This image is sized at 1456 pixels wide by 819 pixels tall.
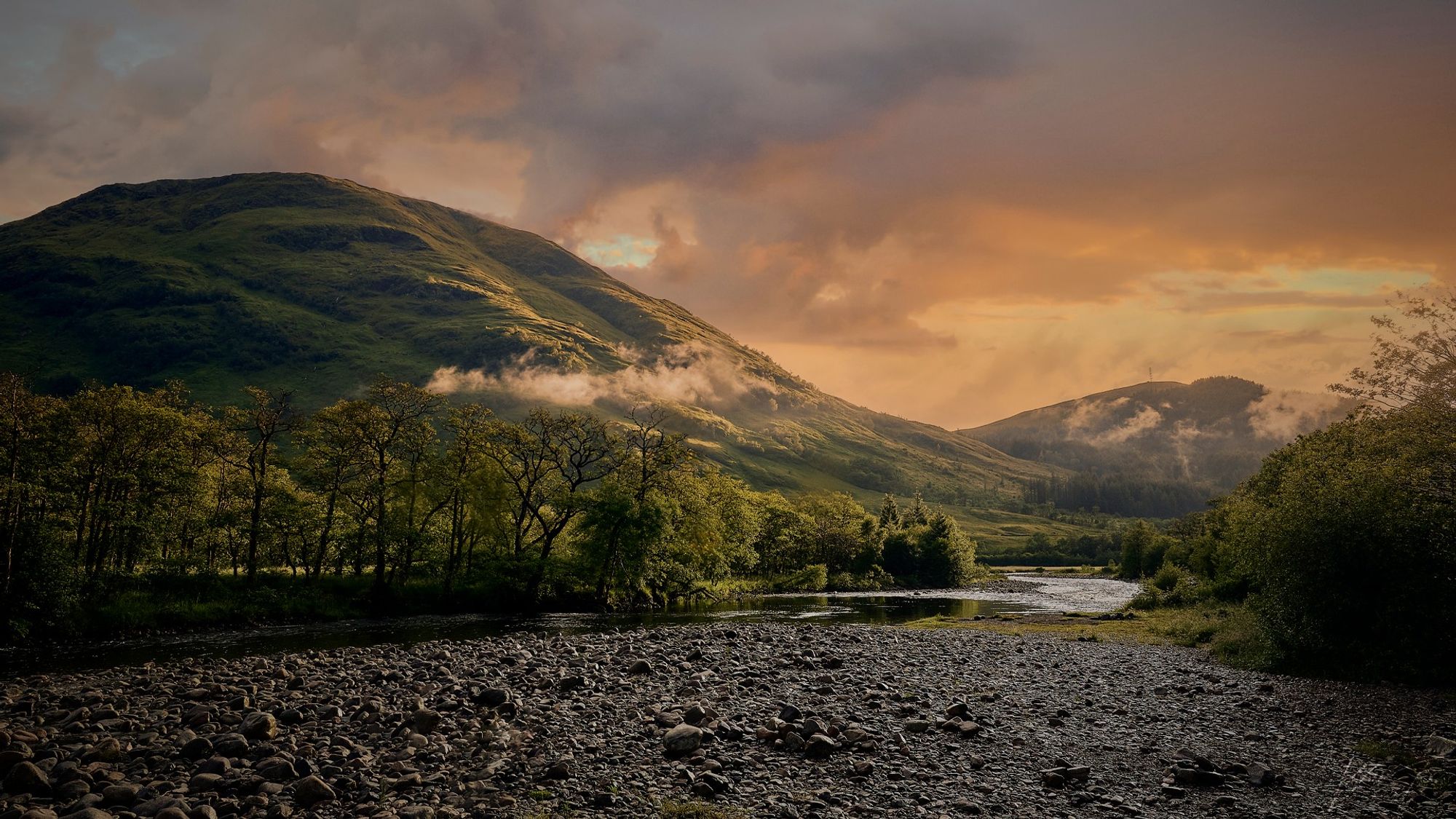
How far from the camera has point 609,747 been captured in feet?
60.4

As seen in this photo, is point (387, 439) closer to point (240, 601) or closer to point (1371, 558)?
point (240, 601)

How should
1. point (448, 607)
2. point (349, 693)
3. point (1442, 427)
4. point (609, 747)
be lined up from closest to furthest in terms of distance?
point (609, 747), point (349, 693), point (1442, 427), point (448, 607)

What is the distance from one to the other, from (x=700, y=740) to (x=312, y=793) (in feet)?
29.0

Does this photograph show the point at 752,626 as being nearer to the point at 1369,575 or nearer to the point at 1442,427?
the point at 1369,575

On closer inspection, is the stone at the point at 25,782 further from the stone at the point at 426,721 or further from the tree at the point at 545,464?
the tree at the point at 545,464

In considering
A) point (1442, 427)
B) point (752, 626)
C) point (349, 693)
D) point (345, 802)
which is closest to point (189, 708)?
point (349, 693)

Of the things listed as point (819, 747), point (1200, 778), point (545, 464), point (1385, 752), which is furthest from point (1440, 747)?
point (545, 464)

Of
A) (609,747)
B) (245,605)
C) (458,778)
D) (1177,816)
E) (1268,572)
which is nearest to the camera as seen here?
(1177,816)

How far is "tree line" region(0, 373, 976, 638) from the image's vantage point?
51469 mm

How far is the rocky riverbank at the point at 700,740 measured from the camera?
49.1ft

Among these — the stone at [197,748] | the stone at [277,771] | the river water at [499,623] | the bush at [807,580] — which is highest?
the stone at [277,771]

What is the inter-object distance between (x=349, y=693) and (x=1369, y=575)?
136 ft

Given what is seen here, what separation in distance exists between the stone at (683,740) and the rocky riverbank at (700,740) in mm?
44

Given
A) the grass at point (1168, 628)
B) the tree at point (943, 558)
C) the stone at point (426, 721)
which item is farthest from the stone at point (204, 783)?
the tree at point (943, 558)
